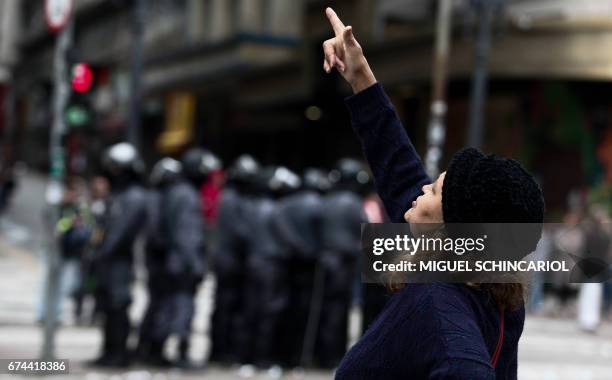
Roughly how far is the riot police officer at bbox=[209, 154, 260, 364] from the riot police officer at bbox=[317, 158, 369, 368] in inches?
29.9

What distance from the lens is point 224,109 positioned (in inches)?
1601

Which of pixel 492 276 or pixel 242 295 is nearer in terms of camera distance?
pixel 492 276

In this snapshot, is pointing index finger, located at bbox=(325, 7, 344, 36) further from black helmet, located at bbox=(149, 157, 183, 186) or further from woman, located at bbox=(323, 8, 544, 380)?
black helmet, located at bbox=(149, 157, 183, 186)

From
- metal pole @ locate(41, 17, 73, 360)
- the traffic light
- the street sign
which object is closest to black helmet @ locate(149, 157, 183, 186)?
metal pole @ locate(41, 17, 73, 360)

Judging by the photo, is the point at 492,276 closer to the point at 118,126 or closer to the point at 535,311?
the point at 535,311

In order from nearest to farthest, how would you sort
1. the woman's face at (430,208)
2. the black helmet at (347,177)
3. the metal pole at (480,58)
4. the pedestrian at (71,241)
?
the woman's face at (430,208) < the black helmet at (347,177) < the pedestrian at (71,241) < the metal pole at (480,58)

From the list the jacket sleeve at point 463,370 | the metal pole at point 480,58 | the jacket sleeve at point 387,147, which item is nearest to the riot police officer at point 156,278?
the jacket sleeve at point 387,147

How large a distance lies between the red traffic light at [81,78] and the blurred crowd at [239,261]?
24.5 inches

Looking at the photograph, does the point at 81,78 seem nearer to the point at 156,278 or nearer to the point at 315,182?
the point at 156,278

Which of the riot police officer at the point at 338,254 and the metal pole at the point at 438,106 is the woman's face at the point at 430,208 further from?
the metal pole at the point at 438,106

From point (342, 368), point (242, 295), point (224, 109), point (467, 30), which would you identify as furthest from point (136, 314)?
point (224, 109)

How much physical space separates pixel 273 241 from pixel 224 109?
2886 centimetres

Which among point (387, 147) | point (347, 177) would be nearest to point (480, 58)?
point (347, 177)

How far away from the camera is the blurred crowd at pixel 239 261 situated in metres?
11.2
